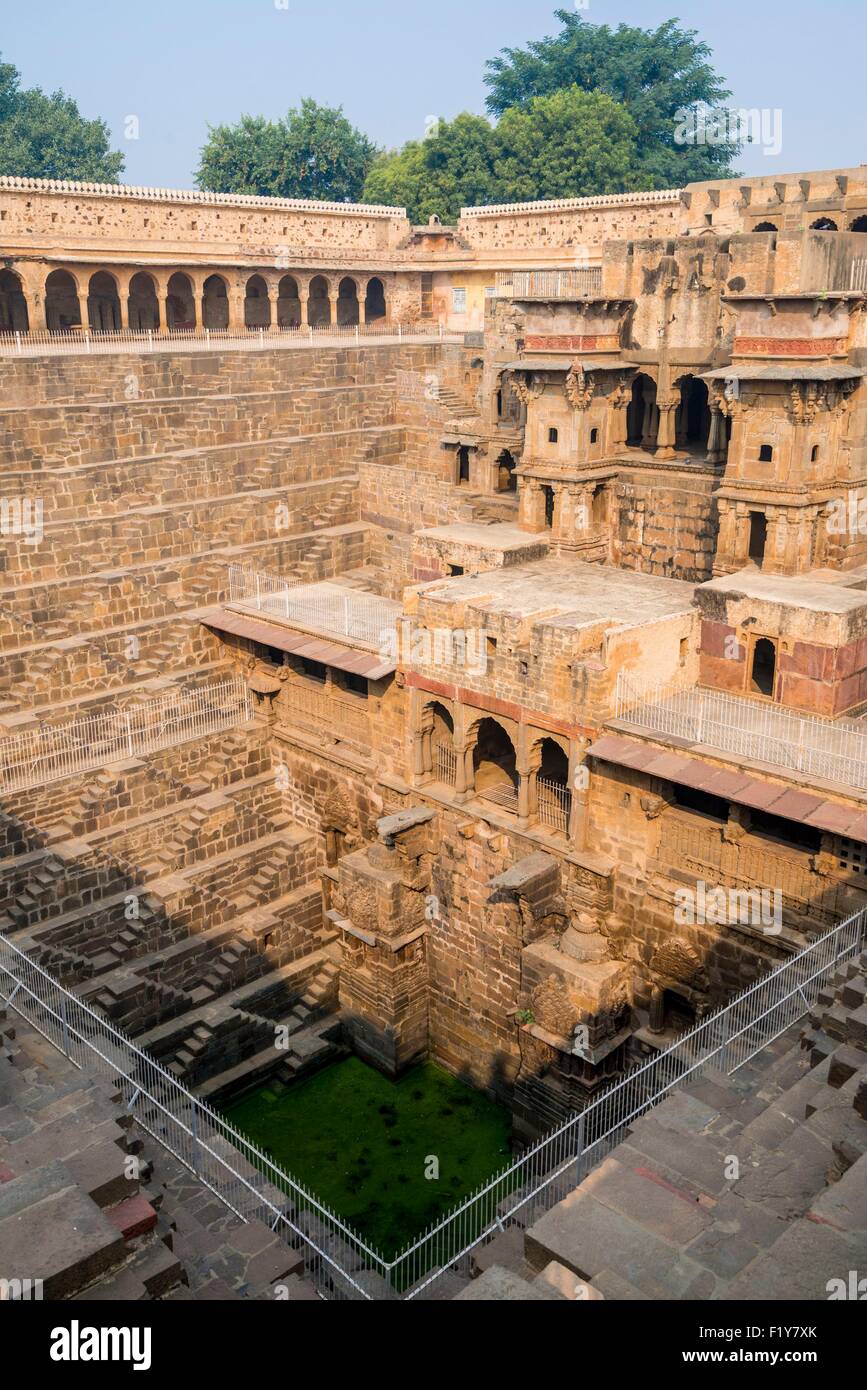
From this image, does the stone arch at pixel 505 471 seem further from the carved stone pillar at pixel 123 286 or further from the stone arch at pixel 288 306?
the stone arch at pixel 288 306

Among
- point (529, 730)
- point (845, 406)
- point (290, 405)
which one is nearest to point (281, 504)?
point (290, 405)

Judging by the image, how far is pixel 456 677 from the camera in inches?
840

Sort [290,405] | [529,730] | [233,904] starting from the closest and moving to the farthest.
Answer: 1. [529,730]
2. [233,904]
3. [290,405]

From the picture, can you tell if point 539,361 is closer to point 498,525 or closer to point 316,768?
point 498,525

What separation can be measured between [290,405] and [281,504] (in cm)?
322

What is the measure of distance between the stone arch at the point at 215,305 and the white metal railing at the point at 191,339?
22.2 ft

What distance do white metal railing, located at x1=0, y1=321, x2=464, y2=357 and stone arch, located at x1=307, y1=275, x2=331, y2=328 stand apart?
8.10 meters

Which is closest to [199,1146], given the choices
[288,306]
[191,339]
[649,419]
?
[649,419]

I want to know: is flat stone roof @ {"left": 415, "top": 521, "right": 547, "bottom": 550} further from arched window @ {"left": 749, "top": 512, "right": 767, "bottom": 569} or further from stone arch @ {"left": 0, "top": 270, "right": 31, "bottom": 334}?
stone arch @ {"left": 0, "top": 270, "right": 31, "bottom": 334}

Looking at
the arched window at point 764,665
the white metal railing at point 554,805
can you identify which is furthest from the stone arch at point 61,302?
the arched window at point 764,665

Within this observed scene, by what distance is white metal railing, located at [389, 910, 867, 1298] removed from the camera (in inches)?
541

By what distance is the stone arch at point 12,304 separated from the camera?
123ft

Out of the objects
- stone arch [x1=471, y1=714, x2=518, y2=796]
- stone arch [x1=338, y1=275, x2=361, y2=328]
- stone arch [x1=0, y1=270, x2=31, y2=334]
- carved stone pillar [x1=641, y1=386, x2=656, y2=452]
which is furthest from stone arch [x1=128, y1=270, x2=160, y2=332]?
stone arch [x1=471, y1=714, x2=518, y2=796]

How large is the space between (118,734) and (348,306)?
3034 centimetres
